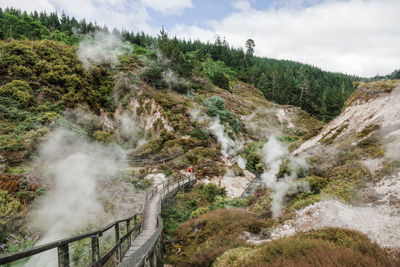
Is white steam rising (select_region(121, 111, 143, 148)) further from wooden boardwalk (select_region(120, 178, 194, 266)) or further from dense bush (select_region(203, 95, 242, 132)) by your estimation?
wooden boardwalk (select_region(120, 178, 194, 266))

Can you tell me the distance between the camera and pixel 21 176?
11.9 m

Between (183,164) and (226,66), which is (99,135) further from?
(226,66)

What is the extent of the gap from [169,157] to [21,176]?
1258 cm

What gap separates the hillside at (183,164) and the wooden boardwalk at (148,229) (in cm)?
103

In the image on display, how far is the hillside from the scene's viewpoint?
22.9 ft

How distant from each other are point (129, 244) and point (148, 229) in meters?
2.78

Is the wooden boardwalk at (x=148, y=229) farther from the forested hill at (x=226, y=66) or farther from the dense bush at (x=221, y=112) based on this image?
the forested hill at (x=226, y=66)

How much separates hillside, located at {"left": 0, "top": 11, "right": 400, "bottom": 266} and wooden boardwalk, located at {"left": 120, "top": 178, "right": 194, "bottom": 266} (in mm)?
1030

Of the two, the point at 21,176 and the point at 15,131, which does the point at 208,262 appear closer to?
the point at 21,176

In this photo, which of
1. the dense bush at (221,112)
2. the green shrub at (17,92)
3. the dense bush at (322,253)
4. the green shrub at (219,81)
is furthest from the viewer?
the green shrub at (219,81)

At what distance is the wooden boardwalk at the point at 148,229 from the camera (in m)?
3.67

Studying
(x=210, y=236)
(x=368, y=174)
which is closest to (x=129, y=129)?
(x=210, y=236)

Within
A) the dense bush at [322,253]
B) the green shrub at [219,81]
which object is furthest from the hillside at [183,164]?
the green shrub at [219,81]

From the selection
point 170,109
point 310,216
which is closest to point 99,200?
point 310,216
